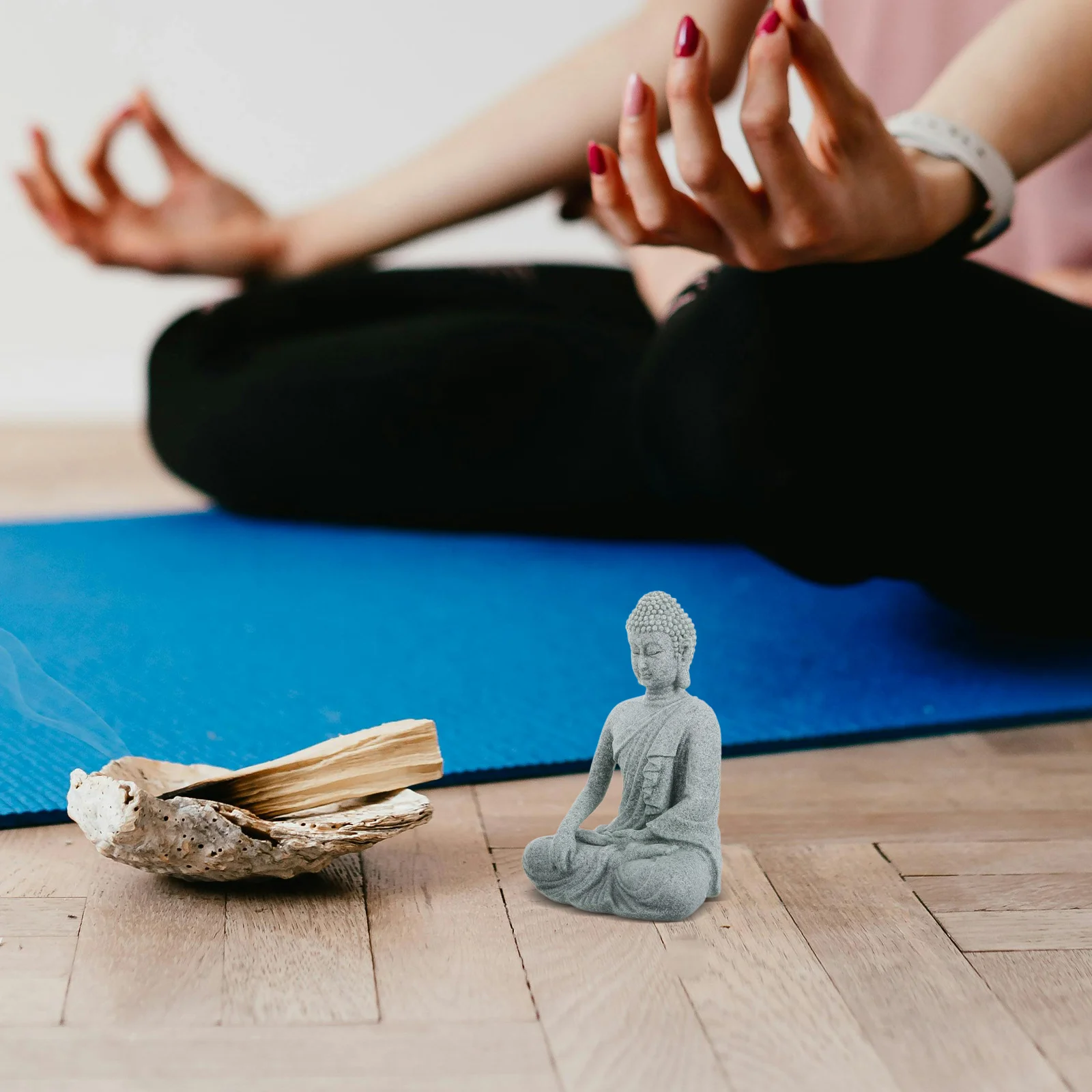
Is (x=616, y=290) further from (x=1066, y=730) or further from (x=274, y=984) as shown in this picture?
(x=274, y=984)

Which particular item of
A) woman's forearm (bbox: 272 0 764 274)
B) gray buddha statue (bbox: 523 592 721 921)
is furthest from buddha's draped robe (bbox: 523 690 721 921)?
woman's forearm (bbox: 272 0 764 274)

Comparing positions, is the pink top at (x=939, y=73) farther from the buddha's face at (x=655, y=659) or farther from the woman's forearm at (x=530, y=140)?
the buddha's face at (x=655, y=659)

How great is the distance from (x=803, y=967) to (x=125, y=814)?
12.5 inches

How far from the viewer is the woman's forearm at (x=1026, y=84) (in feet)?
3.05

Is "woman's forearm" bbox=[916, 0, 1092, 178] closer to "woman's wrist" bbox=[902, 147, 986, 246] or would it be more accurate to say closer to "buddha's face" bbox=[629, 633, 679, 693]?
"woman's wrist" bbox=[902, 147, 986, 246]

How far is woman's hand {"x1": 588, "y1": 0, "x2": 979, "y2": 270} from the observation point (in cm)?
70

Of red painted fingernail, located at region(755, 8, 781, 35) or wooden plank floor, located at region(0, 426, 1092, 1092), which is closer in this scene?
wooden plank floor, located at region(0, 426, 1092, 1092)

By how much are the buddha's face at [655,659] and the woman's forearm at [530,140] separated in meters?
0.80

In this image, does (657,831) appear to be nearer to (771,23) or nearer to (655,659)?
(655,659)

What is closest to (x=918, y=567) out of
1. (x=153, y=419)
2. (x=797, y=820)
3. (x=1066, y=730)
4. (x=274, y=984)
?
(x=1066, y=730)

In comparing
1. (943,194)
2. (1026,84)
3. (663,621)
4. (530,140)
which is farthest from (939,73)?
(663,621)

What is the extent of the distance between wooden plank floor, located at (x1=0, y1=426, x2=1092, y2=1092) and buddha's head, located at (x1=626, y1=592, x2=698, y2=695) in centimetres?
12

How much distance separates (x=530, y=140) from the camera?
4.45 feet

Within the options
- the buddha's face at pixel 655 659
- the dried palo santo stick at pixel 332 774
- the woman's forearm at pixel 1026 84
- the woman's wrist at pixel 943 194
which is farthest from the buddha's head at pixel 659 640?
the woman's forearm at pixel 1026 84
